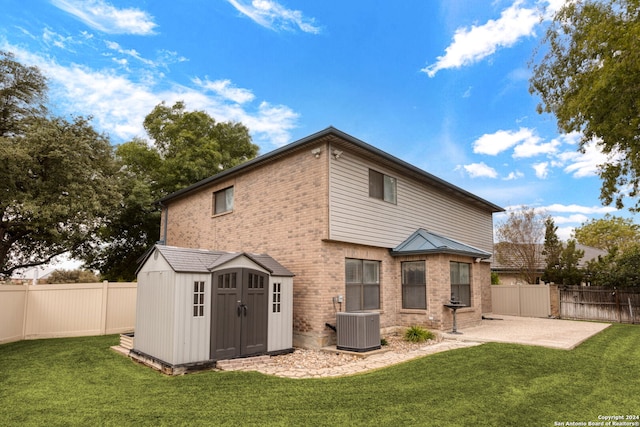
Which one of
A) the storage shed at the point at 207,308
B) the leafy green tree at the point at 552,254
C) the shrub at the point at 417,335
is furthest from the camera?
the leafy green tree at the point at 552,254

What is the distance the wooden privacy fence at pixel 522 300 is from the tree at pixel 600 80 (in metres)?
5.01

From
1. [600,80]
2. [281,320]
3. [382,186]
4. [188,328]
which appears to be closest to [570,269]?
[600,80]

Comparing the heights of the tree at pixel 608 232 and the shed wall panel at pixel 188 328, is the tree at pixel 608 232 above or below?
above

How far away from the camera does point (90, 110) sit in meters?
17.2

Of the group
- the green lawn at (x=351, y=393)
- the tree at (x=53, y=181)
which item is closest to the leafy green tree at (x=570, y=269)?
the green lawn at (x=351, y=393)

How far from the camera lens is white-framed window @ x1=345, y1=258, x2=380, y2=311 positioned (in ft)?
36.2

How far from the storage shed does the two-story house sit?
502mm

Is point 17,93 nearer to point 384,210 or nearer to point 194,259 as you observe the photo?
point 194,259

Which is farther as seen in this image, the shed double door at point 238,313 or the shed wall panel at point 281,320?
the shed wall panel at point 281,320

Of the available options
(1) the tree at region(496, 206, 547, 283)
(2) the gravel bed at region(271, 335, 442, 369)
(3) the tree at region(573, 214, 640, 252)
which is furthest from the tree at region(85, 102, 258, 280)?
(3) the tree at region(573, 214, 640, 252)

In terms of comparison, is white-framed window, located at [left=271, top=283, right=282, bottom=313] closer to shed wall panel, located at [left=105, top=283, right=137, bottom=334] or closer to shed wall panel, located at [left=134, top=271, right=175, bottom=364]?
shed wall panel, located at [left=134, top=271, right=175, bottom=364]

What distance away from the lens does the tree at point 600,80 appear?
1137cm

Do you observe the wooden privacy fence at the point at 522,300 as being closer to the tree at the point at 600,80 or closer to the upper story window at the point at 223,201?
the tree at the point at 600,80

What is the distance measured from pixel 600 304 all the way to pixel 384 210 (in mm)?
11636
